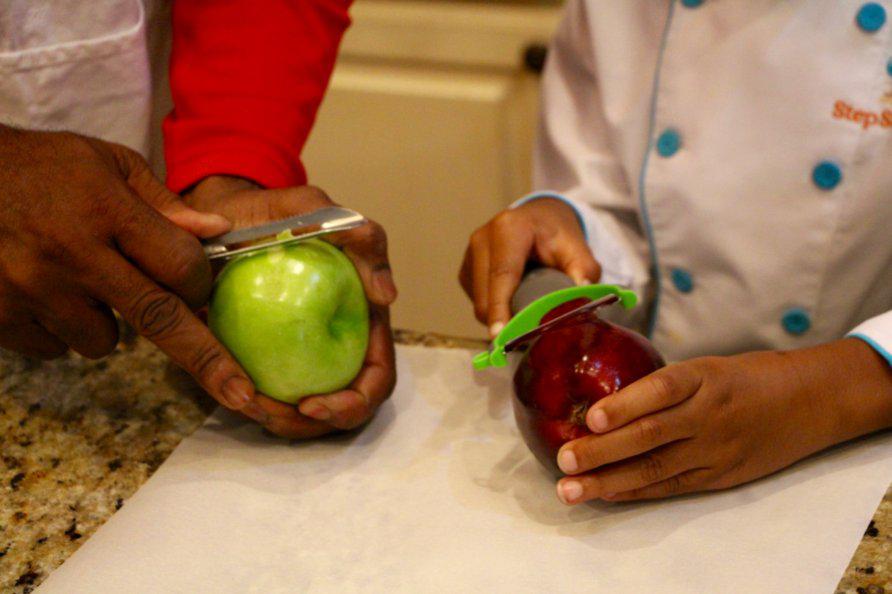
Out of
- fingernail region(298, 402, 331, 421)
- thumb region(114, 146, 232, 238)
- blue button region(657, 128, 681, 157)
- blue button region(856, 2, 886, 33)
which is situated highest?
blue button region(856, 2, 886, 33)

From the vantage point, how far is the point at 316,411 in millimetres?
753

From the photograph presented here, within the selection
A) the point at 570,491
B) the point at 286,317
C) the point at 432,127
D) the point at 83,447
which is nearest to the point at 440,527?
the point at 570,491

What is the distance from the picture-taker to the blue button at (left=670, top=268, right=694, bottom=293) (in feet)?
3.22

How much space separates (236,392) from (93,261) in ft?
0.47

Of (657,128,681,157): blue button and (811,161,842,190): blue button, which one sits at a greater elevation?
(811,161,842,190): blue button

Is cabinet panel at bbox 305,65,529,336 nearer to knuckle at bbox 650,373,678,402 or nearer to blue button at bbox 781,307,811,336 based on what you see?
blue button at bbox 781,307,811,336

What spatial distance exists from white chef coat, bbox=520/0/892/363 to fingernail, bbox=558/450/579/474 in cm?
33

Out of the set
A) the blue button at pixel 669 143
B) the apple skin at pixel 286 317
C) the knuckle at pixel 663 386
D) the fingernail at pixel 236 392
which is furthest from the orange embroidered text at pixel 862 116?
the fingernail at pixel 236 392

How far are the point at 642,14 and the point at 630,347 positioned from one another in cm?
43

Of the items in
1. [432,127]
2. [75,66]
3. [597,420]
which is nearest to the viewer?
[597,420]

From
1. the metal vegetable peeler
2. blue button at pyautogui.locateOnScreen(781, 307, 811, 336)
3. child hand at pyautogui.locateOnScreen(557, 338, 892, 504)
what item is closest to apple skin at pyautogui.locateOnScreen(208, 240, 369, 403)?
the metal vegetable peeler

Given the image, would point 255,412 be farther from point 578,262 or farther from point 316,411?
point 578,262

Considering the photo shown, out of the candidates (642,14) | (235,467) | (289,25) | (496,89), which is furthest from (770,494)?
(496,89)

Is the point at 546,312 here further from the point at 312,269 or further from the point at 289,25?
the point at 289,25
